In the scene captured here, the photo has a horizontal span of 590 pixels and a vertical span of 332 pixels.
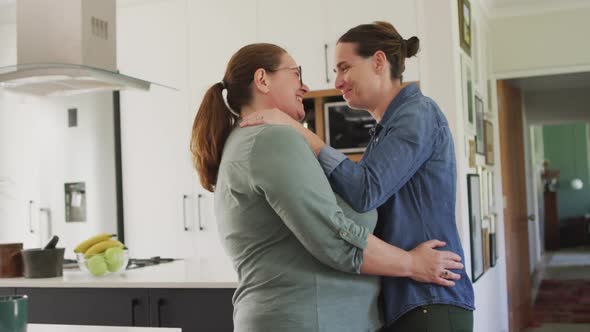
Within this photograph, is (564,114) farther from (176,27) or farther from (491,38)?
(176,27)

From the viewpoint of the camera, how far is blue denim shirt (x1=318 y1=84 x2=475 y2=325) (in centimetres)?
138

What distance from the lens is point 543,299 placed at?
23.3ft

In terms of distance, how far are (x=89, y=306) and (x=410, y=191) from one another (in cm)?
166

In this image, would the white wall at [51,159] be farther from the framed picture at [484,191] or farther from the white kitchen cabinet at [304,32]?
the framed picture at [484,191]

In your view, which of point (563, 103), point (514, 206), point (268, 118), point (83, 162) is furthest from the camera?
point (563, 103)

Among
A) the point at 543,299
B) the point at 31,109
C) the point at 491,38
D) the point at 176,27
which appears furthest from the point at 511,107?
the point at 31,109

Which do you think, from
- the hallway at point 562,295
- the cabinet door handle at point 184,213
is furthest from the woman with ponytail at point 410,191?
the hallway at point 562,295

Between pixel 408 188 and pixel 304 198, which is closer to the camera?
pixel 304 198

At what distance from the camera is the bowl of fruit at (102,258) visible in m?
2.74

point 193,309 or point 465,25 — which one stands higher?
point 465,25

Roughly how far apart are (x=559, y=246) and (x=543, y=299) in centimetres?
645

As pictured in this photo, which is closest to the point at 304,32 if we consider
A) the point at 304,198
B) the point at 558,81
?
the point at 304,198

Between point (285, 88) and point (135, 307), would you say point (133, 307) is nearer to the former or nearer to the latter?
point (135, 307)

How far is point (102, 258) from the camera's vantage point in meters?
2.76
